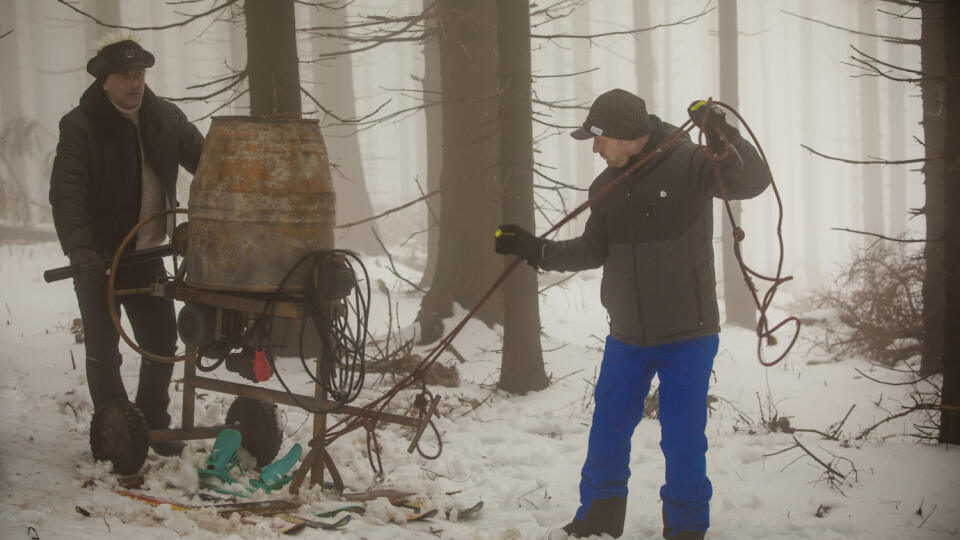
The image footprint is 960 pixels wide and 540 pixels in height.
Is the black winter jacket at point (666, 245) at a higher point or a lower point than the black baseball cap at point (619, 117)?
lower

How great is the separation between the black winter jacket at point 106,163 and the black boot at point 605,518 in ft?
A: 9.74

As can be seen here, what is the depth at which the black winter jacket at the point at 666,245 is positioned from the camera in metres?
3.60

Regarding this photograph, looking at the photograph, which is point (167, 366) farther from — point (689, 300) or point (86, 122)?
point (689, 300)

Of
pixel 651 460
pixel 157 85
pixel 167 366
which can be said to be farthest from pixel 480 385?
pixel 157 85

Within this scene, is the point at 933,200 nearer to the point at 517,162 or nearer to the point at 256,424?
the point at 517,162

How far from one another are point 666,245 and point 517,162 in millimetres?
2895

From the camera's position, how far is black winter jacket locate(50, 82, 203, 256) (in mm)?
4297

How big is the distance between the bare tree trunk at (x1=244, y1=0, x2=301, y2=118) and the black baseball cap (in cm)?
331

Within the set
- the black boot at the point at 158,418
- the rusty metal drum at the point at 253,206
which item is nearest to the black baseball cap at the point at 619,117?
the rusty metal drum at the point at 253,206

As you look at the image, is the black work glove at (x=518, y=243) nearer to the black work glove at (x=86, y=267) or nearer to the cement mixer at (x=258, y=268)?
the cement mixer at (x=258, y=268)

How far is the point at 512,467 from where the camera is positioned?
16.8ft

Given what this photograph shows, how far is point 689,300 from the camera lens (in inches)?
142

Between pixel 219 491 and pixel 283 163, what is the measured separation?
5.81 ft

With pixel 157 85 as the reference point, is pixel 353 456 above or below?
below
